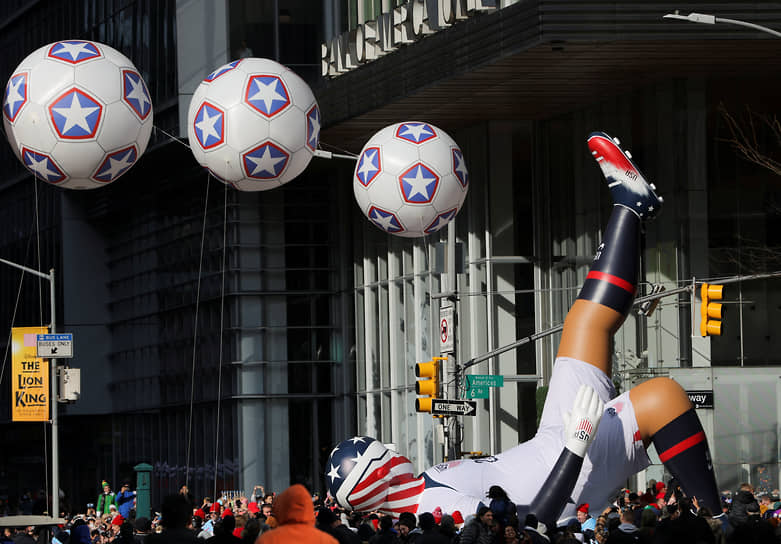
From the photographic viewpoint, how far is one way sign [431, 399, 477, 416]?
25.0 m

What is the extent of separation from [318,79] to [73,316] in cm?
1754

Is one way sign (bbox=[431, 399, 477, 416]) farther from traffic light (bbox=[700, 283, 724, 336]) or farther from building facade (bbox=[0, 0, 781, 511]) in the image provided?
traffic light (bbox=[700, 283, 724, 336])

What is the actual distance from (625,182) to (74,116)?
6614mm

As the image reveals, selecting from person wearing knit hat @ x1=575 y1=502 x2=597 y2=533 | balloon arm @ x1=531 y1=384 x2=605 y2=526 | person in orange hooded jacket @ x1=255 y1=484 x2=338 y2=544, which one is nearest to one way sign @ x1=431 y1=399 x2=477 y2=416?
person wearing knit hat @ x1=575 y1=502 x2=597 y2=533

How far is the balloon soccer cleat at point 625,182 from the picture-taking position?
18359 millimetres

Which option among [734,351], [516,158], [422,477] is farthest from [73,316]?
[422,477]

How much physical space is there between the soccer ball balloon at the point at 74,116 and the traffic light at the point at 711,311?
10252mm

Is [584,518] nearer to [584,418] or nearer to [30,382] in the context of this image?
[584,418]

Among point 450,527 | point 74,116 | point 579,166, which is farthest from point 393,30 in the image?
point 450,527

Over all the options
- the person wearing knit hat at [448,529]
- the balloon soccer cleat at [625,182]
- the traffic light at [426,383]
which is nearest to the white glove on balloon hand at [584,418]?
the person wearing knit hat at [448,529]

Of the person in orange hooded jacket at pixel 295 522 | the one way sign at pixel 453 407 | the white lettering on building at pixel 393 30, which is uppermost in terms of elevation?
the white lettering on building at pixel 393 30

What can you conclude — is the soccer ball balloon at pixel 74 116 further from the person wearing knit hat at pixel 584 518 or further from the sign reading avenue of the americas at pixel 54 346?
the sign reading avenue of the americas at pixel 54 346

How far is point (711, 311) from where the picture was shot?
2459 cm

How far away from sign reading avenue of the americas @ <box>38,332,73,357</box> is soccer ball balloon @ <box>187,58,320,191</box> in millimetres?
14038
